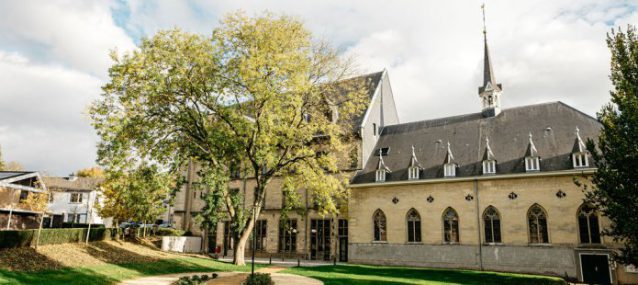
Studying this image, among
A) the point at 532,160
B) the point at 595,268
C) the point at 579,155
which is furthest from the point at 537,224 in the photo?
the point at 579,155

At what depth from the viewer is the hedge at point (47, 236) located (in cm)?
1941

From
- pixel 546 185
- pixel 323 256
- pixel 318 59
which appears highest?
pixel 318 59

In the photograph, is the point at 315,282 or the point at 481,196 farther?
the point at 481,196

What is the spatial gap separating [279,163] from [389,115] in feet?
56.5

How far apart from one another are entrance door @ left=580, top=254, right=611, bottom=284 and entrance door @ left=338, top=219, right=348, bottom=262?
53.6 feet

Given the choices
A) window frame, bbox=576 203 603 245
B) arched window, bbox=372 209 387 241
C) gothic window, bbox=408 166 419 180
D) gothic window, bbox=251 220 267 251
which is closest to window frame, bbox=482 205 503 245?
window frame, bbox=576 203 603 245

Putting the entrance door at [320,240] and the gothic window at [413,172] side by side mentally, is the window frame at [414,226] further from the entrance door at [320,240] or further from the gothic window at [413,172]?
the entrance door at [320,240]

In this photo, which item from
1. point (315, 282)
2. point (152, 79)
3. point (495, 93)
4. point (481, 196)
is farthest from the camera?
point (495, 93)

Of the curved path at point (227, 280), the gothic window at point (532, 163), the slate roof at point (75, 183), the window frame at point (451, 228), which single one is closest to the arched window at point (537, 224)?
the gothic window at point (532, 163)

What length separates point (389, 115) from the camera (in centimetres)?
3844

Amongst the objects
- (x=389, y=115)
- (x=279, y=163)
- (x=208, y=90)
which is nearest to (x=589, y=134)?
(x=389, y=115)

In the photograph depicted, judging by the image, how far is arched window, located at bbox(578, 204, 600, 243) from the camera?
23062 millimetres

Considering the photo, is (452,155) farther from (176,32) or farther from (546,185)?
(176,32)

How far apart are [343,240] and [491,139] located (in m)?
14.1
